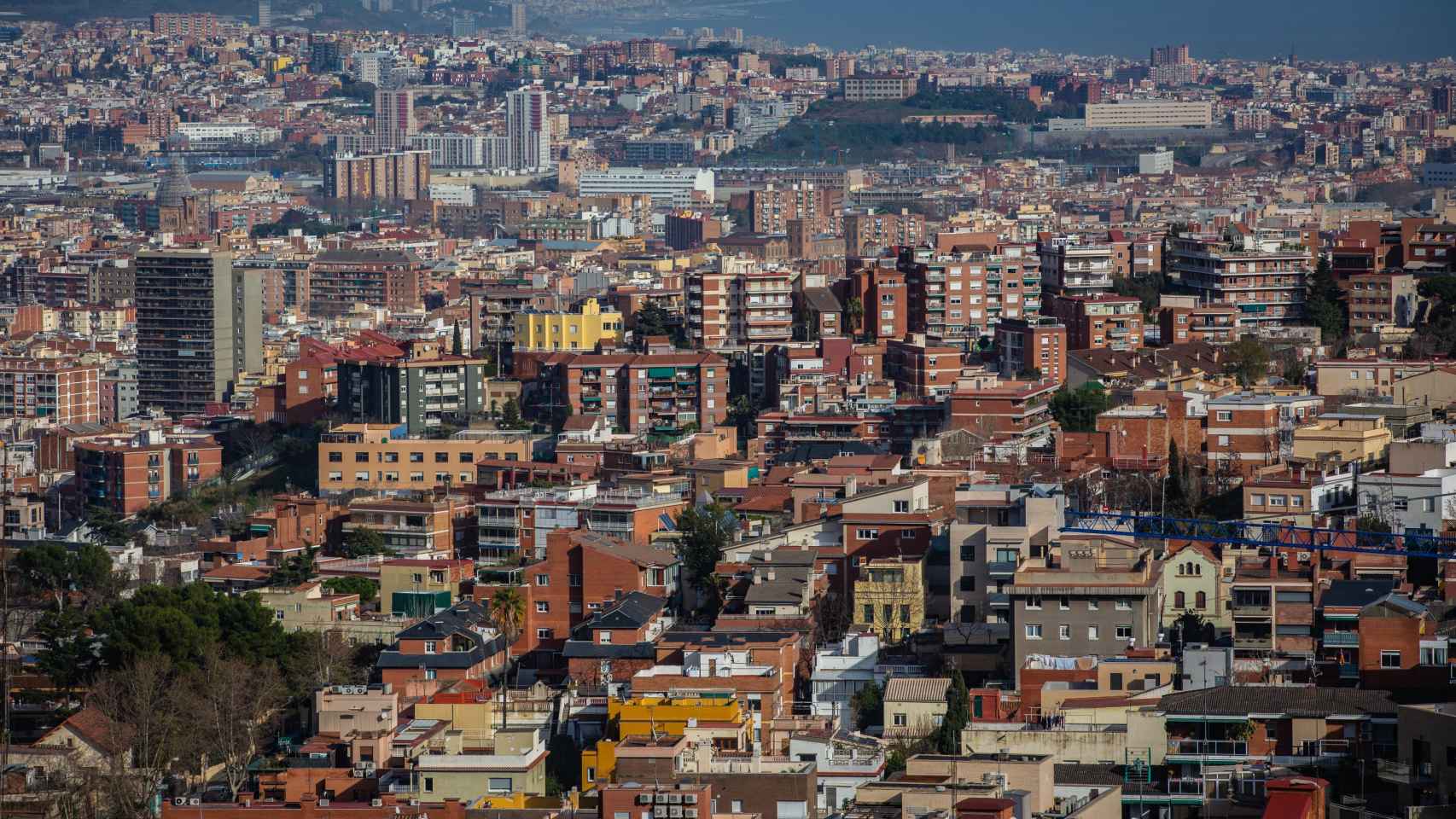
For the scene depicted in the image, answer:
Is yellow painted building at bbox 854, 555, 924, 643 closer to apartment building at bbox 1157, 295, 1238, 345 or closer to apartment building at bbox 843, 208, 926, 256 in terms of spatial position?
apartment building at bbox 1157, 295, 1238, 345

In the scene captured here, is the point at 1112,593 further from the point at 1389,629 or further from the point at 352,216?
the point at 352,216

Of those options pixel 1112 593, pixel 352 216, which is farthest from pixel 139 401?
pixel 352 216

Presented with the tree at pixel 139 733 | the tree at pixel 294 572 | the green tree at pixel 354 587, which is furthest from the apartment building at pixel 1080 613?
the tree at pixel 294 572

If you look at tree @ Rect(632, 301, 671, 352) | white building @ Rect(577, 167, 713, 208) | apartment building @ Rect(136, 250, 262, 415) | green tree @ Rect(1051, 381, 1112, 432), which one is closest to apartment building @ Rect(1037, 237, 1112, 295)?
tree @ Rect(632, 301, 671, 352)

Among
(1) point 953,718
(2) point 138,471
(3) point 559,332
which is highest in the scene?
(3) point 559,332

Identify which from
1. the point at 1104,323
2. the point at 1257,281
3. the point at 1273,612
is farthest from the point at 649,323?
the point at 1273,612

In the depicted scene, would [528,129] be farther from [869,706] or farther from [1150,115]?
[869,706]
